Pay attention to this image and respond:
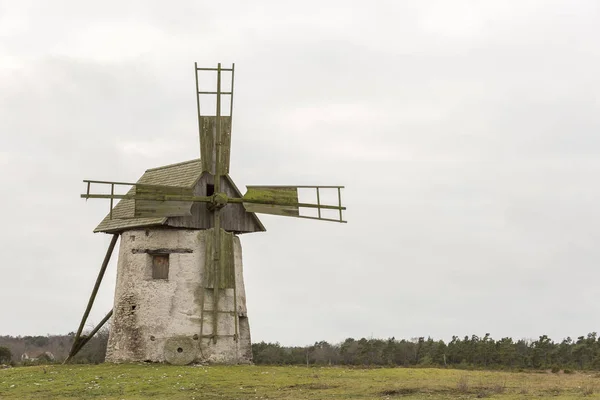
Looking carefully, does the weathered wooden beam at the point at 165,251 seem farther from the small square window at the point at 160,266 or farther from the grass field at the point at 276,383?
the grass field at the point at 276,383

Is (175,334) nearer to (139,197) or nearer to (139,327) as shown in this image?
(139,327)

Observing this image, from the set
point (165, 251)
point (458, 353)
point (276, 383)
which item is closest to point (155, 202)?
point (165, 251)

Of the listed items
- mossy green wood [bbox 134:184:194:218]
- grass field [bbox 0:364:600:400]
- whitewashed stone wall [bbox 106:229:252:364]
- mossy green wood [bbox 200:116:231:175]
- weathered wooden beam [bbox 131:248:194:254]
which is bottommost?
grass field [bbox 0:364:600:400]

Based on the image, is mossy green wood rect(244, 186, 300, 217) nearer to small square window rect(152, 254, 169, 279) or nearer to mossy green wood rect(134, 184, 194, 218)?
mossy green wood rect(134, 184, 194, 218)

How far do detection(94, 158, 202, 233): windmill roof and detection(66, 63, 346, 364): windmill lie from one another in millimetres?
63

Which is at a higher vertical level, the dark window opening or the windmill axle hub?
the dark window opening

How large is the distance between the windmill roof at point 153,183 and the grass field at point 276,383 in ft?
18.6

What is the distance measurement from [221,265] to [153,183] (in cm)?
518

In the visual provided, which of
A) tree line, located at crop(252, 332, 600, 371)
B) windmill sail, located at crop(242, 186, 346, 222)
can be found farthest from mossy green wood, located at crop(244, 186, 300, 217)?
tree line, located at crop(252, 332, 600, 371)

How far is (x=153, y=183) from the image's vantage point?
4009cm

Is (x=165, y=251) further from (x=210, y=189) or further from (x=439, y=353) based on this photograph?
(x=439, y=353)

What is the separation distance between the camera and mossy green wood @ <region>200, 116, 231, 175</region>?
38531mm

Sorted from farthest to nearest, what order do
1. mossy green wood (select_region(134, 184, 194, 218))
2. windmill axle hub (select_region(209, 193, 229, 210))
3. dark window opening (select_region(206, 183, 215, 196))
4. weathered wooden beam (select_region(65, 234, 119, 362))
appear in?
weathered wooden beam (select_region(65, 234, 119, 362)) → dark window opening (select_region(206, 183, 215, 196)) → windmill axle hub (select_region(209, 193, 229, 210)) → mossy green wood (select_region(134, 184, 194, 218))

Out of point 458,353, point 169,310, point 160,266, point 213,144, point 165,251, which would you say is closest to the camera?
point 169,310
